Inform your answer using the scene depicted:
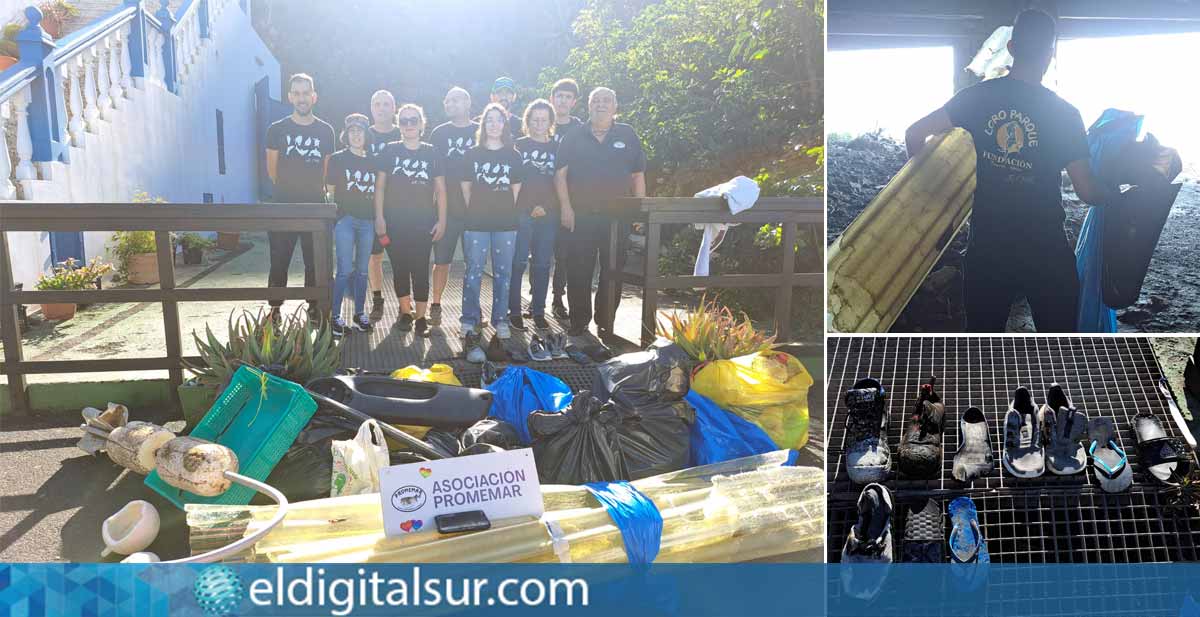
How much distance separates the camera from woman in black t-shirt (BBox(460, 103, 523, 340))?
313 cm

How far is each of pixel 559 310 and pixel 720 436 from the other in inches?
33.5

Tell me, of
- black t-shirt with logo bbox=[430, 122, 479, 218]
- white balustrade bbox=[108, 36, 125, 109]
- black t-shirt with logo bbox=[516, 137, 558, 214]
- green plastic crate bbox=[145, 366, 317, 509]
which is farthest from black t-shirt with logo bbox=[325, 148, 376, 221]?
green plastic crate bbox=[145, 366, 317, 509]

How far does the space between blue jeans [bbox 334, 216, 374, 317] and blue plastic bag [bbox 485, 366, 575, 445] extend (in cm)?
63

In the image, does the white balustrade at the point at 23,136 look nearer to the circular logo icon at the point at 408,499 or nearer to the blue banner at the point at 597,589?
the blue banner at the point at 597,589

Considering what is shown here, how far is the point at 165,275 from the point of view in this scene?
3191 mm

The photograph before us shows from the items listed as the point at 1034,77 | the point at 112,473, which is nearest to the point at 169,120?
the point at 112,473

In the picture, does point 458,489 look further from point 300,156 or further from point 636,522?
point 300,156

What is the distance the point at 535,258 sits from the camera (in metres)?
3.30

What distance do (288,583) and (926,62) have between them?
1.81 meters

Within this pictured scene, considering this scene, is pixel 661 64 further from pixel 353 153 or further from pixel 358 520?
pixel 358 520

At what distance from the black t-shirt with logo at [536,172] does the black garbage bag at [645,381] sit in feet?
2.35

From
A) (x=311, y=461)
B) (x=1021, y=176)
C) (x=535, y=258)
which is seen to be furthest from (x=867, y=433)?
(x=311, y=461)

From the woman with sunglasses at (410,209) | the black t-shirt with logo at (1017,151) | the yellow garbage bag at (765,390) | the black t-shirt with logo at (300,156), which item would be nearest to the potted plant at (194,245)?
the black t-shirt with logo at (300,156)

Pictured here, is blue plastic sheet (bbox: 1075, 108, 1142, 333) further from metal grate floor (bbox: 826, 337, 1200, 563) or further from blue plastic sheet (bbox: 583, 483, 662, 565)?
blue plastic sheet (bbox: 583, 483, 662, 565)
